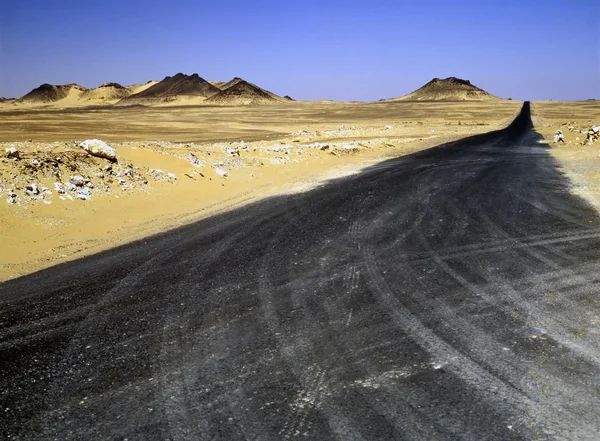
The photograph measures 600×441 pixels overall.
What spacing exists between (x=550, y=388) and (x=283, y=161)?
15.7m

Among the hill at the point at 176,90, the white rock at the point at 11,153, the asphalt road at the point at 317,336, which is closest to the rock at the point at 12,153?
the white rock at the point at 11,153

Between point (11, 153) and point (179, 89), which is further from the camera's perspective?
point (179, 89)

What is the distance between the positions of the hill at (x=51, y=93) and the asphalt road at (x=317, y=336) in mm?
189847

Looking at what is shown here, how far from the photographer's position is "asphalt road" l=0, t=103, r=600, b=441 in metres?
3.79

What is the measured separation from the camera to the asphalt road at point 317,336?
3793mm

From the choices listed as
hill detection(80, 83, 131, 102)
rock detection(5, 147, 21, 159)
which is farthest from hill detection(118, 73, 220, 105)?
rock detection(5, 147, 21, 159)

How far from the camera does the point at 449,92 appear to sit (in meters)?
170

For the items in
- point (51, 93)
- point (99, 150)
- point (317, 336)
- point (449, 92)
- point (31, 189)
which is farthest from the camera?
point (51, 93)

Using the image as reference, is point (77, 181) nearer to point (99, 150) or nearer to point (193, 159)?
point (99, 150)

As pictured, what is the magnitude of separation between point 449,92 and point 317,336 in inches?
6993

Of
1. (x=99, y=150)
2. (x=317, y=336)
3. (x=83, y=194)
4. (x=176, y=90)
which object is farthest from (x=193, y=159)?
(x=176, y=90)

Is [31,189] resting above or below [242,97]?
below

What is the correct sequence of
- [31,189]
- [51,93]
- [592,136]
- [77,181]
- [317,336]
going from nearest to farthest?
[317,336], [31,189], [77,181], [592,136], [51,93]

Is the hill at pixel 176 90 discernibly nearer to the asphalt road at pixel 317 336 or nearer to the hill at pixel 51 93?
the hill at pixel 51 93
